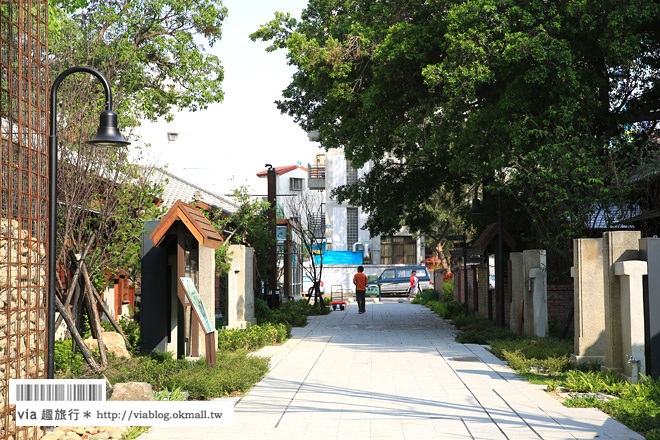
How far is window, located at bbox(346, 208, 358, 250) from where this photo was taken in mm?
61656

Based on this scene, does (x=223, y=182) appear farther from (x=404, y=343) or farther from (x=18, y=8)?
(x=18, y=8)

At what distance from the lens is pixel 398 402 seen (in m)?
9.55

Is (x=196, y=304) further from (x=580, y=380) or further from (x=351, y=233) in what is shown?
(x=351, y=233)

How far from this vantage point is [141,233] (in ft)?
46.4

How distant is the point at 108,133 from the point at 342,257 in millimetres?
52071

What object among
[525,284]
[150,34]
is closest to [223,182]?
[150,34]

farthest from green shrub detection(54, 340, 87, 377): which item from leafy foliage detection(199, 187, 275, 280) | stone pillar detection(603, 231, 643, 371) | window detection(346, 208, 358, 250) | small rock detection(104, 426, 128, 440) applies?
window detection(346, 208, 358, 250)

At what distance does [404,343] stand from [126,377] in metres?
8.21

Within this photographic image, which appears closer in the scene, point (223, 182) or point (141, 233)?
point (141, 233)

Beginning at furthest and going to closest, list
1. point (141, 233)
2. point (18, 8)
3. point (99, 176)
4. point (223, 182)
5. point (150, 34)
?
point (223, 182)
point (150, 34)
point (141, 233)
point (99, 176)
point (18, 8)

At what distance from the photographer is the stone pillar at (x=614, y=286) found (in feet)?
35.9

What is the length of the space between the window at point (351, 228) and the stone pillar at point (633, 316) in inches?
2008

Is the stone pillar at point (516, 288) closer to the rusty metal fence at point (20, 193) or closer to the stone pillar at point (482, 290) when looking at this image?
the stone pillar at point (482, 290)

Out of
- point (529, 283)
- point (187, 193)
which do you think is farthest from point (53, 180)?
point (187, 193)
